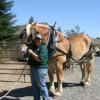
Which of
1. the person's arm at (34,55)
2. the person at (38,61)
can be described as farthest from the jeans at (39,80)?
the person's arm at (34,55)

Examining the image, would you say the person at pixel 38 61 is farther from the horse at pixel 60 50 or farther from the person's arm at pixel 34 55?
the horse at pixel 60 50

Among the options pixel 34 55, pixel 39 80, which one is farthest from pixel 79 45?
pixel 34 55

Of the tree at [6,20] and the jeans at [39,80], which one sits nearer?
the jeans at [39,80]

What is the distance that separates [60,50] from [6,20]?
66.4ft

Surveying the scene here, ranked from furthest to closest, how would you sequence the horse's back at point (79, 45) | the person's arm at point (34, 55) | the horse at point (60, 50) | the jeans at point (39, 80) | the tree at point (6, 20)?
1. the tree at point (6, 20)
2. the horse's back at point (79, 45)
3. the horse at point (60, 50)
4. the jeans at point (39, 80)
5. the person's arm at point (34, 55)

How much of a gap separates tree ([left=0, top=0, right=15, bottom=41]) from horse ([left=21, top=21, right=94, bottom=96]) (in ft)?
57.0

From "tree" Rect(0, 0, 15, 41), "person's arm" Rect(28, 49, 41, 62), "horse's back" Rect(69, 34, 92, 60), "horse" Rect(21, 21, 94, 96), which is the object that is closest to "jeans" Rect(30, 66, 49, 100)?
"person's arm" Rect(28, 49, 41, 62)

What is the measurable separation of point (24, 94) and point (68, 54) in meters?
1.56

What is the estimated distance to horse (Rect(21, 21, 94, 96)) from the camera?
797cm

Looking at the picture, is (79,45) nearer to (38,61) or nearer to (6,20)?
(38,61)

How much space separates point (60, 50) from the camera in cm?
860

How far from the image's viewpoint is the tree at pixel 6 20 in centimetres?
2766

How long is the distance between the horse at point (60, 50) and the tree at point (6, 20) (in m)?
17.4

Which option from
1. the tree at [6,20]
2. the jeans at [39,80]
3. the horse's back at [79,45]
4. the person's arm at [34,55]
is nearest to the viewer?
the person's arm at [34,55]
